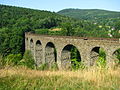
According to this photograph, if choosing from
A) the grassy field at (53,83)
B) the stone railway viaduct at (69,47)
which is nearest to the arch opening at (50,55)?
the stone railway viaduct at (69,47)

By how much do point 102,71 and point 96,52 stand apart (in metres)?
15.1

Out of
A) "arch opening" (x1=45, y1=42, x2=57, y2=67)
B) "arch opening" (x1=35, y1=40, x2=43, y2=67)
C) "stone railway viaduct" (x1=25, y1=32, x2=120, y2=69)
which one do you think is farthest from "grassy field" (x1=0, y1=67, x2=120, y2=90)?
"arch opening" (x1=35, y1=40, x2=43, y2=67)

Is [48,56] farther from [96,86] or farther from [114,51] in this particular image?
[96,86]

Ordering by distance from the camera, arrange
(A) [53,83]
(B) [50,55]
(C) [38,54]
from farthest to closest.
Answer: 1. (C) [38,54]
2. (B) [50,55]
3. (A) [53,83]

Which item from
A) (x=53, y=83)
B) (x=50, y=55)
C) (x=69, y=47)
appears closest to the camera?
(x=53, y=83)

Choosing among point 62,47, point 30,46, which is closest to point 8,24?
point 30,46

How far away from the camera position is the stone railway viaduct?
56.3 ft

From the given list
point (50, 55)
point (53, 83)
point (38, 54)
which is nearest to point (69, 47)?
point (50, 55)

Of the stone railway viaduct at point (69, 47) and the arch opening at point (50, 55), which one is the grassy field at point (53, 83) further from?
the arch opening at point (50, 55)

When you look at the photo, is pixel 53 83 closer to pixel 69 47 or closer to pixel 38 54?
pixel 69 47

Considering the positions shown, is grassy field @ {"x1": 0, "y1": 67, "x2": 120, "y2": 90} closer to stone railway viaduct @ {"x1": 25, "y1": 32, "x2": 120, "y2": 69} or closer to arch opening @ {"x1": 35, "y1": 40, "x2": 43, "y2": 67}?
stone railway viaduct @ {"x1": 25, "y1": 32, "x2": 120, "y2": 69}

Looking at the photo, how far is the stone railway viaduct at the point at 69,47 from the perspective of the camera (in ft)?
56.3

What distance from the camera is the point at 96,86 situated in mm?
3338

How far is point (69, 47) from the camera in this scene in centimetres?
2281
